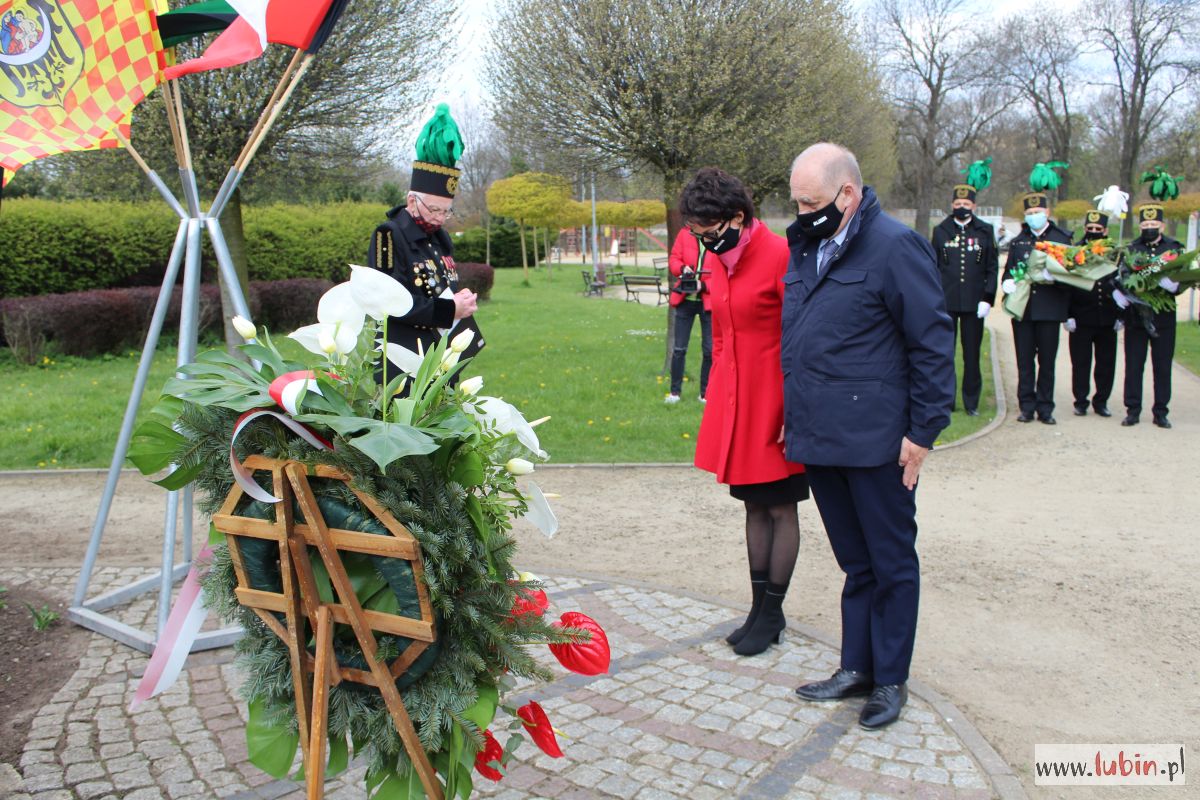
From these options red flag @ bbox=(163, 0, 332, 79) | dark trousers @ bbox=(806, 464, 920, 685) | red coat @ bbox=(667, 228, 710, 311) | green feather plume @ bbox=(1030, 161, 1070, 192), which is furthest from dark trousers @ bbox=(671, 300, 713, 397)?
red flag @ bbox=(163, 0, 332, 79)

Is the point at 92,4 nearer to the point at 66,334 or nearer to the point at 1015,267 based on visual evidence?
the point at 1015,267

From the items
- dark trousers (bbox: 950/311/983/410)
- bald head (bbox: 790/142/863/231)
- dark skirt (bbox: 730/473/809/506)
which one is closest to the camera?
bald head (bbox: 790/142/863/231)

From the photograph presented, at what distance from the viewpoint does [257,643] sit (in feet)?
8.90

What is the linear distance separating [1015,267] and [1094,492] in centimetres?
350

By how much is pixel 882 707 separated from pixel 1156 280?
7.01 metres

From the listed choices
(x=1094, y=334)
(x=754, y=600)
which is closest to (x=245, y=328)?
(x=754, y=600)

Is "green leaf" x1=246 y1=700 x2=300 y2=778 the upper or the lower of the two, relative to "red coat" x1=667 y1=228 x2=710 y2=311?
lower

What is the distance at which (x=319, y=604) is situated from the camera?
245 cm

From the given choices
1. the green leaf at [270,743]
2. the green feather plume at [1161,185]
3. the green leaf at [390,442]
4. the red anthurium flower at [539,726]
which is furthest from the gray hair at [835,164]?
the green feather plume at [1161,185]

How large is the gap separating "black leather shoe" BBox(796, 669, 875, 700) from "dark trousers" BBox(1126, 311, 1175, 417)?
662 cm

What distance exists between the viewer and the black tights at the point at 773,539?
169 inches

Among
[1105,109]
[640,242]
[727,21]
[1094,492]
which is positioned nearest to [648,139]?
[727,21]

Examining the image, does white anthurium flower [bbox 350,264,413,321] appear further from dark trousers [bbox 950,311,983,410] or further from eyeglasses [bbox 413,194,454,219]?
dark trousers [bbox 950,311,983,410]

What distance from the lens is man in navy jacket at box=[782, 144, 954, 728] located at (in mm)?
3514
